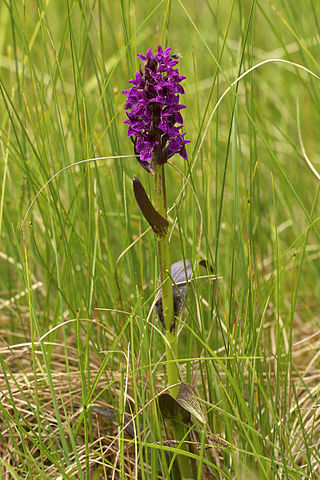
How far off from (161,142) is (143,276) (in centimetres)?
74

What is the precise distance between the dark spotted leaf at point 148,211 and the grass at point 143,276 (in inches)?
3.0

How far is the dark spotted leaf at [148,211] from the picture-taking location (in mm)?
1127

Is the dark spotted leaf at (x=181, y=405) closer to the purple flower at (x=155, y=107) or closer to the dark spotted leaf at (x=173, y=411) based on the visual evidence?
the dark spotted leaf at (x=173, y=411)

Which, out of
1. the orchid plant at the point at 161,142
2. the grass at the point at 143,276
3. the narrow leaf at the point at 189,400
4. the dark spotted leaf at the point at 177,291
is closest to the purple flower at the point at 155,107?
the orchid plant at the point at 161,142

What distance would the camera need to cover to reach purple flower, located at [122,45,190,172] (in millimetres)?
1120

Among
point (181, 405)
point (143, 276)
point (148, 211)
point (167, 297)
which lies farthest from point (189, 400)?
point (143, 276)

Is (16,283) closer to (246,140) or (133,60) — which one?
(133,60)

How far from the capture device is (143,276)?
184 centimetres

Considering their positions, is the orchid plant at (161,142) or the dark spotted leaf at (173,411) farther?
the dark spotted leaf at (173,411)

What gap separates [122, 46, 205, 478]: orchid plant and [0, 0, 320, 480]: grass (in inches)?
2.1

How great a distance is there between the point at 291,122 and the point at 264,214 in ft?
2.42

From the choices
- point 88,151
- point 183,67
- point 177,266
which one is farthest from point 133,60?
point 183,67

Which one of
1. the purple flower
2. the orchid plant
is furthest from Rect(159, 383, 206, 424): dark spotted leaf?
the purple flower

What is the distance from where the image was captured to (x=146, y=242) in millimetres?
1893
